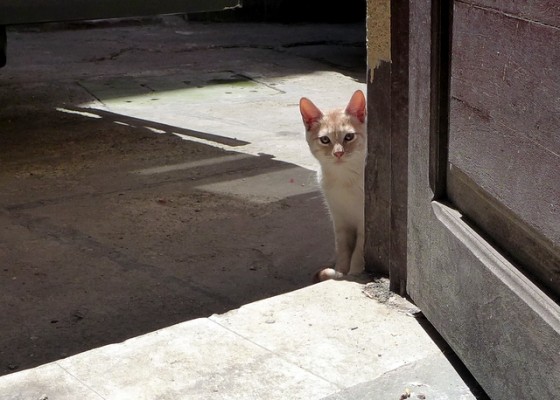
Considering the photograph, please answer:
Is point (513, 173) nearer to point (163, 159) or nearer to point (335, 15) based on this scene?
point (163, 159)

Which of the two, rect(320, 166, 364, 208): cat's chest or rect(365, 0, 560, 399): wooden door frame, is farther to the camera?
rect(320, 166, 364, 208): cat's chest

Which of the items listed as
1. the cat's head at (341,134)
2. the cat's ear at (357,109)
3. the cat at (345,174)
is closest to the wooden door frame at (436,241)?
the cat at (345,174)

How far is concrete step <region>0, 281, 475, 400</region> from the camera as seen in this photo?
7.38 ft

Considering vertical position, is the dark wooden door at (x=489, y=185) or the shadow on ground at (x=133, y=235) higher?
the dark wooden door at (x=489, y=185)

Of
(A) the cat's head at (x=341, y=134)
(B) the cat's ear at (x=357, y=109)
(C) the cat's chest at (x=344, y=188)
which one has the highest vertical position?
(B) the cat's ear at (x=357, y=109)

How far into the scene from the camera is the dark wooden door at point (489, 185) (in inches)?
70.6

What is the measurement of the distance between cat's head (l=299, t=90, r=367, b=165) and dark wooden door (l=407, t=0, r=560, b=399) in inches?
38.4

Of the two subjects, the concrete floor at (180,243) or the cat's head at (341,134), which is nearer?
the concrete floor at (180,243)

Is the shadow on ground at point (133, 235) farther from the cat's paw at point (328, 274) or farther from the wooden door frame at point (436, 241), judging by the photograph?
the wooden door frame at point (436, 241)

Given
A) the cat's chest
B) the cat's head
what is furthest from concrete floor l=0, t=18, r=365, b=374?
the cat's head

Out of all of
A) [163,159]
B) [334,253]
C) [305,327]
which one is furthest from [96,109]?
[305,327]

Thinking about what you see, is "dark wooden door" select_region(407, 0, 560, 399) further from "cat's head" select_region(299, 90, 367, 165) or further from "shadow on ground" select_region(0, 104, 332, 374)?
"shadow on ground" select_region(0, 104, 332, 374)

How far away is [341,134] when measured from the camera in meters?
3.56

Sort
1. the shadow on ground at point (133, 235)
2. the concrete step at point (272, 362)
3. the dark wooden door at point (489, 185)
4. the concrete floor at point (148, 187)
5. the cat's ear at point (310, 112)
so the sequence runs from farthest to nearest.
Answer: the cat's ear at point (310, 112) < the concrete floor at point (148, 187) < the shadow on ground at point (133, 235) < the concrete step at point (272, 362) < the dark wooden door at point (489, 185)
